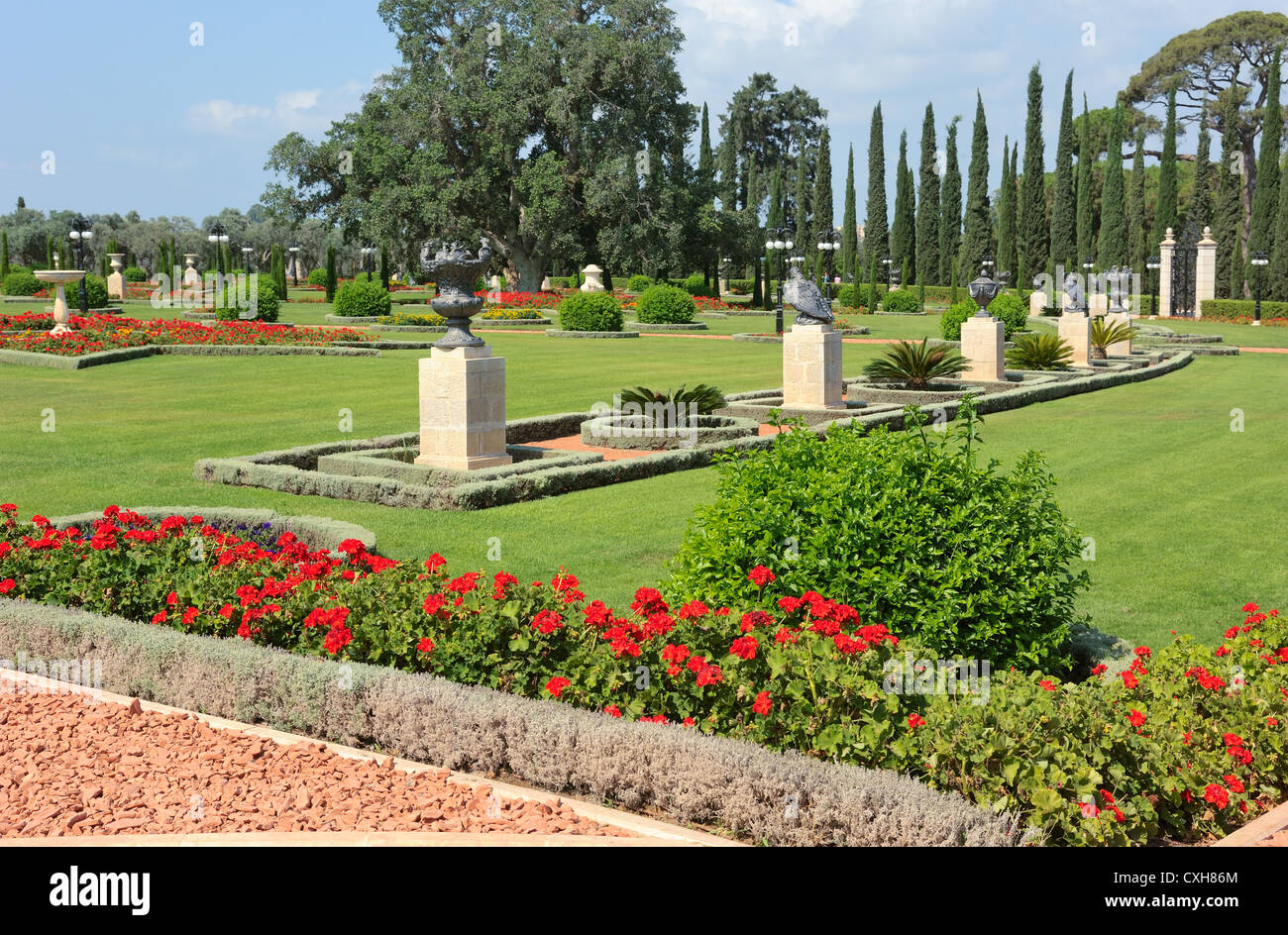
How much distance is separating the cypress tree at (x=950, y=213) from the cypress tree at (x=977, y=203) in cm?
98

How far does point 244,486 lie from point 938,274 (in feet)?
176

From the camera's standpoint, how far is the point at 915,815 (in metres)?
3.77

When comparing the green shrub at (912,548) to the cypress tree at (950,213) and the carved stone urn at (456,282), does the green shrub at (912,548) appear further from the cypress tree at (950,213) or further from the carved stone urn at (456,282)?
the cypress tree at (950,213)

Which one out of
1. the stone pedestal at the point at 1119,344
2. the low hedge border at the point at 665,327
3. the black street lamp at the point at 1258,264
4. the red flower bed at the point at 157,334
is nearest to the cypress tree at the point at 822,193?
the black street lamp at the point at 1258,264

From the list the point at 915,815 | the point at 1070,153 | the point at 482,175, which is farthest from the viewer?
the point at 1070,153

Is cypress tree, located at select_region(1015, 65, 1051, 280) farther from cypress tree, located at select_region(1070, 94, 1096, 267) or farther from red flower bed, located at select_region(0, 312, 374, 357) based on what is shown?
red flower bed, located at select_region(0, 312, 374, 357)

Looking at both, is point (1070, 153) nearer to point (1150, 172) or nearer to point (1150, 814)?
point (1150, 172)

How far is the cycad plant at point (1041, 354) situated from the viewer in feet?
74.0

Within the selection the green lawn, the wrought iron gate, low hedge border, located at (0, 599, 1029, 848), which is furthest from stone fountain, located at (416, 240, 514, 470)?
the wrought iron gate

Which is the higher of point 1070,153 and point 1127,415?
point 1070,153

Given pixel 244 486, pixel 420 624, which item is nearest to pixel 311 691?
pixel 420 624

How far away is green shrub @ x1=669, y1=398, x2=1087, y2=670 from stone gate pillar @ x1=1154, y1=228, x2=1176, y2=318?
47.8 meters

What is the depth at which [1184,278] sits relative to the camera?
159ft

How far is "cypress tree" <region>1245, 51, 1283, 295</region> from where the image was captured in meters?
Answer: 46.8
